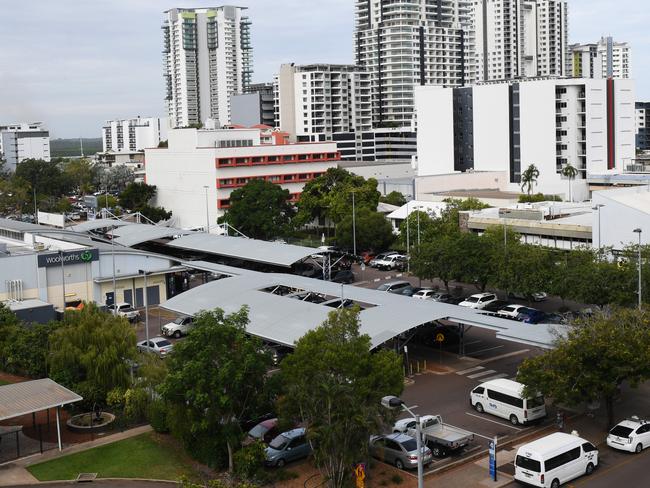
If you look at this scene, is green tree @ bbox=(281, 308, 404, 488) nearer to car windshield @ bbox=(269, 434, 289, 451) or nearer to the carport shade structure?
car windshield @ bbox=(269, 434, 289, 451)

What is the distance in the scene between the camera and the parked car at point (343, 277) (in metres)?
57.8

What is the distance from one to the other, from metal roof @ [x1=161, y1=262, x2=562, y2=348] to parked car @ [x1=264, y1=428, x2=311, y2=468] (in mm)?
6338

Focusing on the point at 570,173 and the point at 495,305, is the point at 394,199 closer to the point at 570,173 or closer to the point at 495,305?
the point at 570,173

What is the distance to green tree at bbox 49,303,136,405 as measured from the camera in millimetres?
30812

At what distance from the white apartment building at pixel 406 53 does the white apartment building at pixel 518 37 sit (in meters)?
17.5

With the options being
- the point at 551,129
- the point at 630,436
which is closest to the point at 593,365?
the point at 630,436

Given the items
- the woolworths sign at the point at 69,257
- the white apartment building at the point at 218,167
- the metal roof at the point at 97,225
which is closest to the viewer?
the woolworths sign at the point at 69,257

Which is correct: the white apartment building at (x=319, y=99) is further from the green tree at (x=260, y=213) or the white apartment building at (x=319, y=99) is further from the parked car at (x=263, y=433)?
the parked car at (x=263, y=433)

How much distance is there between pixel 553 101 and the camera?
8812 cm

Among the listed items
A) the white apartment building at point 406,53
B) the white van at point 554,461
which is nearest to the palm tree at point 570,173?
the white van at point 554,461

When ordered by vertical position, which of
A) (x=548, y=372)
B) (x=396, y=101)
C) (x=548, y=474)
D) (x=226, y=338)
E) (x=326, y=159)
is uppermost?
(x=396, y=101)

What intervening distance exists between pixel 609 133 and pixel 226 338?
7538cm

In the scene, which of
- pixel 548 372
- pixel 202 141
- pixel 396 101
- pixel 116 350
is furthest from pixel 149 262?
pixel 396 101

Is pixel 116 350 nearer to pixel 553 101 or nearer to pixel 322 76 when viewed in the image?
pixel 553 101
